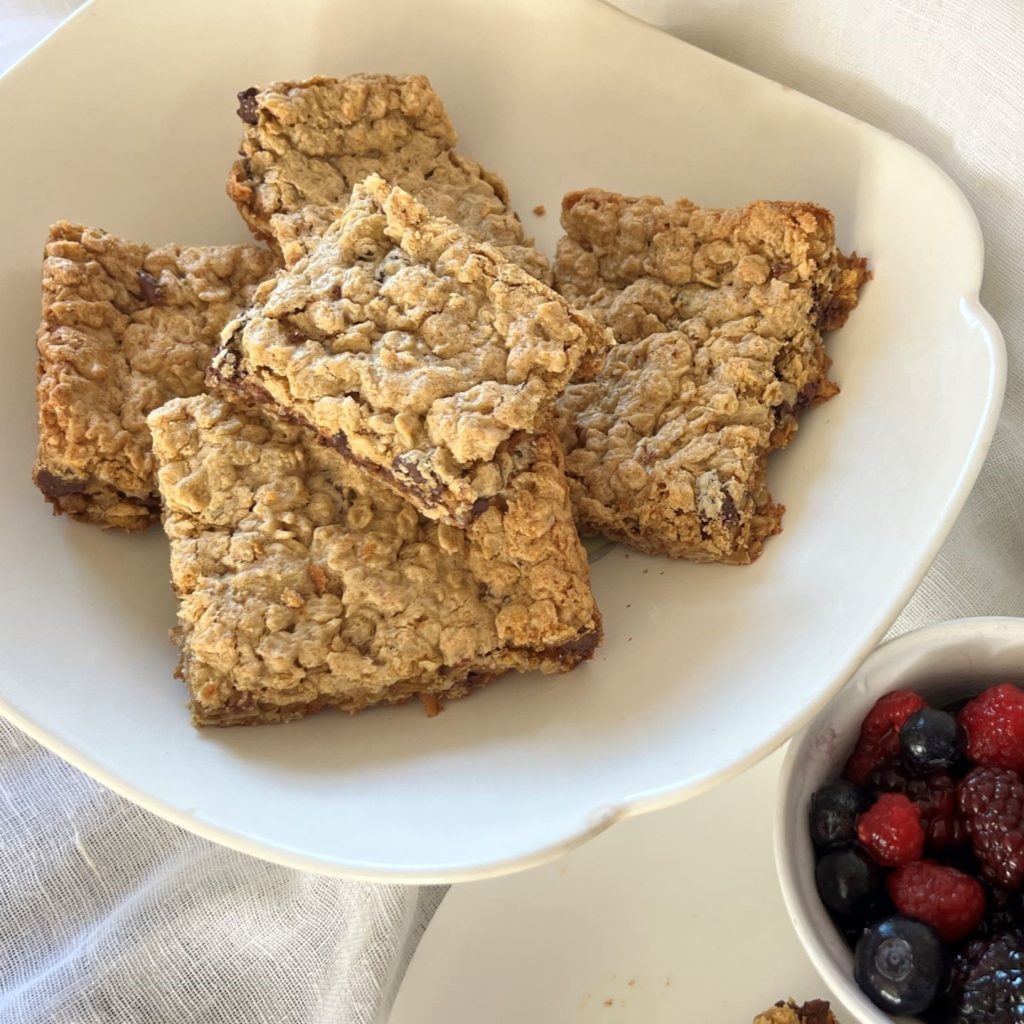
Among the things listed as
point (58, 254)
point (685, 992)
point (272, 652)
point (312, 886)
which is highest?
point (58, 254)

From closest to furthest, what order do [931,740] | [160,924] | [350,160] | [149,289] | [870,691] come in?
[931,740], [870,691], [149,289], [350,160], [160,924]

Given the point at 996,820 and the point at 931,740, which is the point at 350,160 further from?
the point at 996,820

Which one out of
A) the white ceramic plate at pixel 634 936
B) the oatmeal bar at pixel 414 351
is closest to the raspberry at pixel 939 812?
the white ceramic plate at pixel 634 936

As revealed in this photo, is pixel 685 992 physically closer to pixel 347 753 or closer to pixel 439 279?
pixel 347 753

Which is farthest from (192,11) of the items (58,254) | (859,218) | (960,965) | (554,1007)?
(960,965)

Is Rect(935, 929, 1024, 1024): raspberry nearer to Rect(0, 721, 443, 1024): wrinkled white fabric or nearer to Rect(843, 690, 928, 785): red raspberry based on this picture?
Rect(843, 690, 928, 785): red raspberry

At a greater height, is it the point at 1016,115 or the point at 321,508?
the point at 1016,115

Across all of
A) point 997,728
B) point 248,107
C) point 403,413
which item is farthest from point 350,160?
point 997,728
